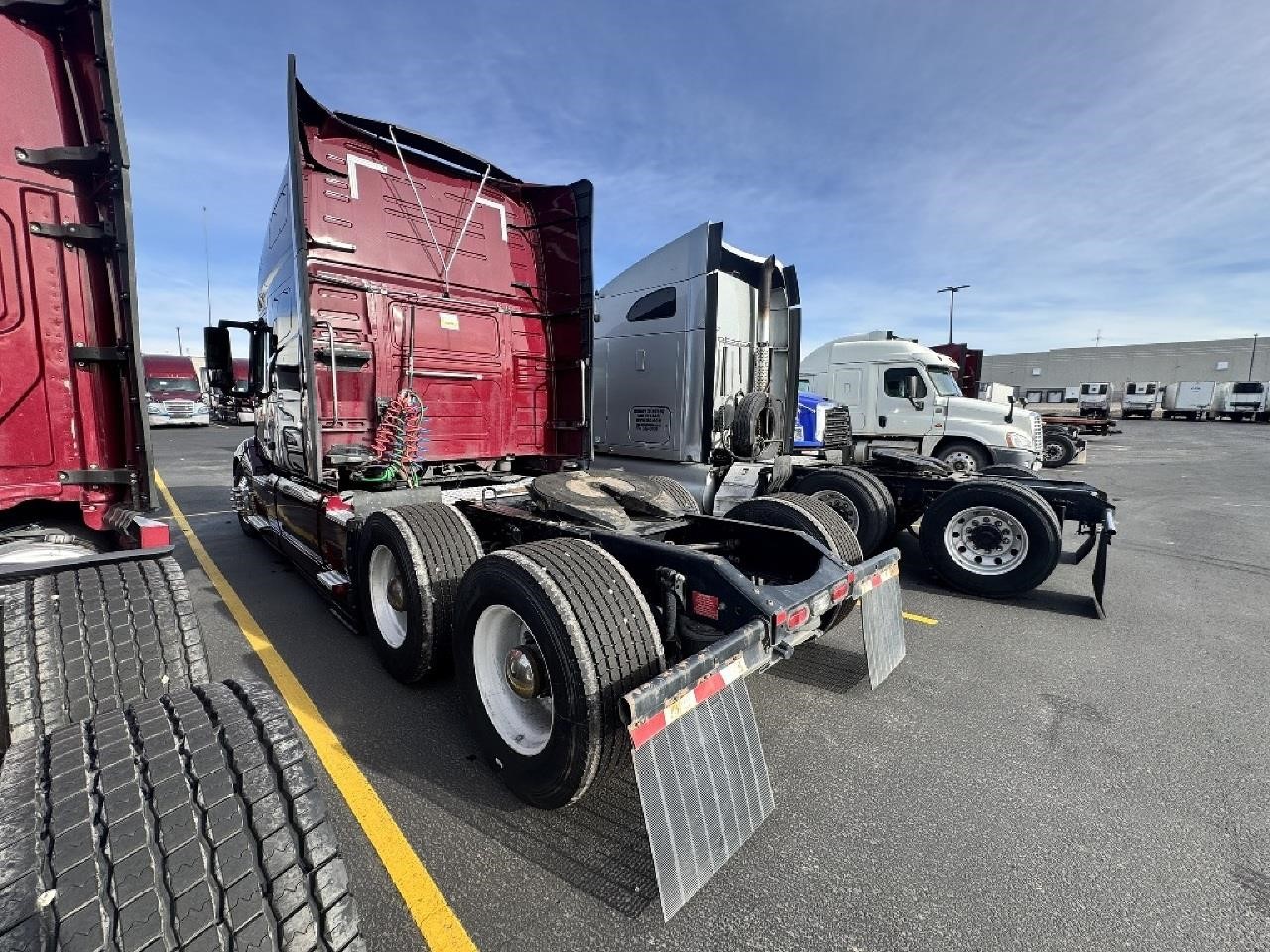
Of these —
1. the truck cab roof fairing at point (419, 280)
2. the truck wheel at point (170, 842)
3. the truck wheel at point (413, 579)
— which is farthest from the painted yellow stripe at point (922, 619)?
the truck wheel at point (170, 842)

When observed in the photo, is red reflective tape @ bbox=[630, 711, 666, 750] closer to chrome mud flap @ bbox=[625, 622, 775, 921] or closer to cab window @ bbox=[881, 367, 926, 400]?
chrome mud flap @ bbox=[625, 622, 775, 921]

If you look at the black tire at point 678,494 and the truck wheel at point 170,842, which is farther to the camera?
the black tire at point 678,494

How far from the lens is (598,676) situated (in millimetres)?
2191

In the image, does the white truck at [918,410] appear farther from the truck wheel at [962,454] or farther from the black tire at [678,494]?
the black tire at [678,494]

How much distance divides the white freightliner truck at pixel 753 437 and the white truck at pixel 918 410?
4.09 meters

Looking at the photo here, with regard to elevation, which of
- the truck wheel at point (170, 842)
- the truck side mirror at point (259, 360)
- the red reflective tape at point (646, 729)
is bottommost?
the red reflective tape at point (646, 729)

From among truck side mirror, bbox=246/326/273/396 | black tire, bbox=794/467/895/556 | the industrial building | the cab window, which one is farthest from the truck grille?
the industrial building

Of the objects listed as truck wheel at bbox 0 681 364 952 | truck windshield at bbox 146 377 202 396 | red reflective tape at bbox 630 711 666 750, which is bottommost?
red reflective tape at bbox 630 711 666 750

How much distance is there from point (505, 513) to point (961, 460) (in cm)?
1020

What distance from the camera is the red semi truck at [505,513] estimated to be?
219cm

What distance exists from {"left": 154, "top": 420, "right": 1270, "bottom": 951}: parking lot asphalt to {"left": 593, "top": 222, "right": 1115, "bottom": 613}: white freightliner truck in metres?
0.81

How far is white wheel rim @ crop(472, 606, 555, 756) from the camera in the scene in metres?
2.64

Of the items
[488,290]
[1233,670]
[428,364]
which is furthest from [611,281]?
[1233,670]

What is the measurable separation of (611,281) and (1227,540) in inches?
345
